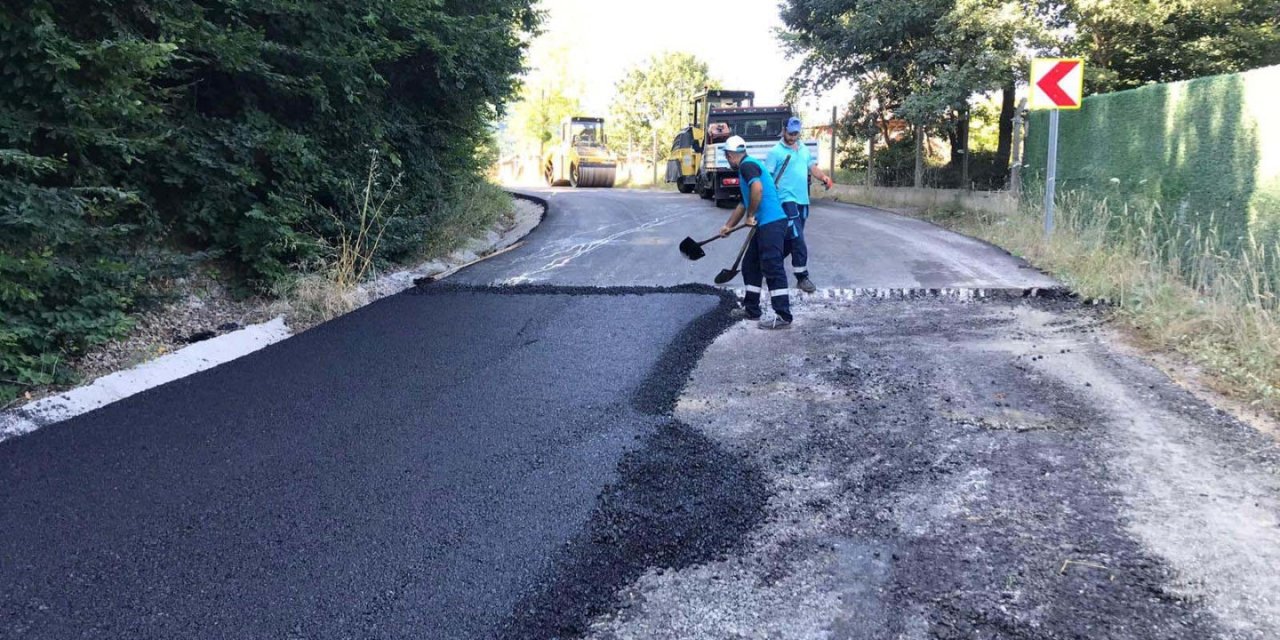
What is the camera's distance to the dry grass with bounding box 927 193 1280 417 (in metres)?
5.19

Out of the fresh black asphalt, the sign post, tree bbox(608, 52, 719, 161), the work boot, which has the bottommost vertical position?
the fresh black asphalt

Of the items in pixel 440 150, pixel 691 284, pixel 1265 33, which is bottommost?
pixel 691 284

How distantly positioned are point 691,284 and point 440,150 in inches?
166

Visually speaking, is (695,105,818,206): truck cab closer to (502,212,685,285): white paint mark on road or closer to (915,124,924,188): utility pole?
(915,124,924,188): utility pole

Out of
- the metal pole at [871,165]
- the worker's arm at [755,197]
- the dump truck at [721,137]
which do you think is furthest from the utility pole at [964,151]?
the worker's arm at [755,197]

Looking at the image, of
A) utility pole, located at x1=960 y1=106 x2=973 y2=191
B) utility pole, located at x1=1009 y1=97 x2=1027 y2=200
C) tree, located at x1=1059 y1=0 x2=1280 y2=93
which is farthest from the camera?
utility pole, located at x1=960 y1=106 x2=973 y2=191

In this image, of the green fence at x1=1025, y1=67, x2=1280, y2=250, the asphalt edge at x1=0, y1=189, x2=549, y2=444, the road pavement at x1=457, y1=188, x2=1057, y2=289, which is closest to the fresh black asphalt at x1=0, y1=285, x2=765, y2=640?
the asphalt edge at x1=0, y1=189, x2=549, y2=444

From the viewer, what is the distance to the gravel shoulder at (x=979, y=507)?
107 inches

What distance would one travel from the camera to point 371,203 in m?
8.88

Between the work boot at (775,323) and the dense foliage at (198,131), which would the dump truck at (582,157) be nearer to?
the dense foliage at (198,131)

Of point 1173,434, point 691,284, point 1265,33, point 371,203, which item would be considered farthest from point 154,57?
point 1265,33

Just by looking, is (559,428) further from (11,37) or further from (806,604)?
(11,37)

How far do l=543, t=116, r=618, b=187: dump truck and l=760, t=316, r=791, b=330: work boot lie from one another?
83.8 feet

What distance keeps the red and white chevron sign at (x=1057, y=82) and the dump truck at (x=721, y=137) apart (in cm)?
618
